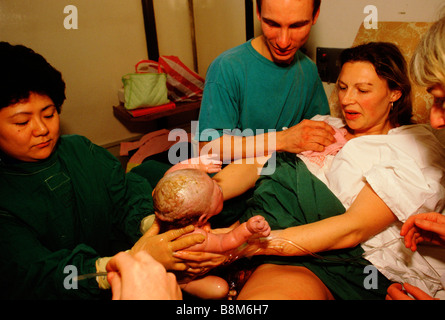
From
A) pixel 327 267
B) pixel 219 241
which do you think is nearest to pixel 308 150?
pixel 327 267

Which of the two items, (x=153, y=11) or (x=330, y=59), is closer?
(x=330, y=59)

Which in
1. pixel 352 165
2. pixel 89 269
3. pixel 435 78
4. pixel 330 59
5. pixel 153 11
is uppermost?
pixel 153 11

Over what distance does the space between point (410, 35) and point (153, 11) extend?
2.73 meters

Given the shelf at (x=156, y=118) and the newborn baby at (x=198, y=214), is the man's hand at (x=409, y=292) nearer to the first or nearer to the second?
the newborn baby at (x=198, y=214)

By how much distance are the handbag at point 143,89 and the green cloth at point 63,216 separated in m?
1.43

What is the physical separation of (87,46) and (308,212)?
120 inches

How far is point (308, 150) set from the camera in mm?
1665

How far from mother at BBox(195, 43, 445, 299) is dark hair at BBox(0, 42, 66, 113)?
3.76 ft

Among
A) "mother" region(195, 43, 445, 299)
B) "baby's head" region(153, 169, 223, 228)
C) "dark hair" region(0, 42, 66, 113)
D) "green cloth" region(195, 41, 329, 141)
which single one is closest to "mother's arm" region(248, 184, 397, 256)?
"mother" region(195, 43, 445, 299)

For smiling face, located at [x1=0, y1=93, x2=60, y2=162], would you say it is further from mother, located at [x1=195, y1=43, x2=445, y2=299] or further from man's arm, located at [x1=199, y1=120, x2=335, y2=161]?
mother, located at [x1=195, y1=43, x2=445, y2=299]

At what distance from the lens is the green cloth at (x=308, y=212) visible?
51.1 inches

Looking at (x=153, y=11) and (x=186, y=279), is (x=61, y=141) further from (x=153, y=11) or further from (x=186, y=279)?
(x=153, y=11)

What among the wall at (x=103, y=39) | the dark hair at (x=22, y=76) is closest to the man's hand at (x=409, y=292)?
the dark hair at (x=22, y=76)

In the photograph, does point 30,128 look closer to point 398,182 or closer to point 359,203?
point 359,203
